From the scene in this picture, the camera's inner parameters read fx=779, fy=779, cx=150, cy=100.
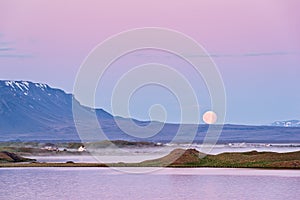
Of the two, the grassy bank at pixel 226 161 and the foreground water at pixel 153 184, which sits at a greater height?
the grassy bank at pixel 226 161

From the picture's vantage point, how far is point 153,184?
60281 mm

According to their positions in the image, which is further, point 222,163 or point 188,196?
point 222,163

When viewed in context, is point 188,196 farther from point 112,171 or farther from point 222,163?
point 222,163

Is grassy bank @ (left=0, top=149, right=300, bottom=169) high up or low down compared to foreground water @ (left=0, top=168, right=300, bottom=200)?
up

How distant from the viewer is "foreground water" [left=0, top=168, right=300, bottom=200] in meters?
51.2

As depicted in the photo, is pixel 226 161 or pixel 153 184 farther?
pixel 226 161

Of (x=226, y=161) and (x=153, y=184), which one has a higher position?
(x=226, y=161)

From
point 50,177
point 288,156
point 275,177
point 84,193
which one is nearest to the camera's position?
point 84,193

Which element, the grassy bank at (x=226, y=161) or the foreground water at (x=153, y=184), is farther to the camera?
the grassy bank at (x=226, y=161)

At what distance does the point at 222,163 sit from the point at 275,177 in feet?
65.2

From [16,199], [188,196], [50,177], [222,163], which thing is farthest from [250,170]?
[16,199]

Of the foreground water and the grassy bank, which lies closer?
the foreground water

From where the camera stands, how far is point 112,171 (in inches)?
3093

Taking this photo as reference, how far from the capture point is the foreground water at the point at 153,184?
51.2 metres
